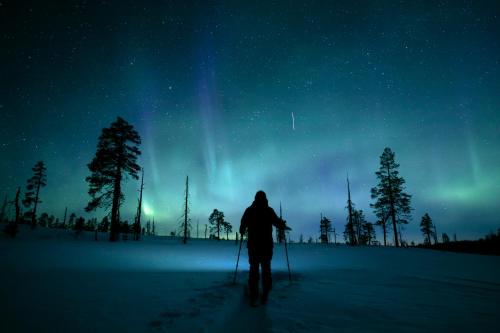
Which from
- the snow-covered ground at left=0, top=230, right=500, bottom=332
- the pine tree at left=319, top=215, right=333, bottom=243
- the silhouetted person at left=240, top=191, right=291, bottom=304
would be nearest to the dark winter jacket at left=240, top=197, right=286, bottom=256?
the silhouetted person at left=240, top=191, right=291, bottom=304

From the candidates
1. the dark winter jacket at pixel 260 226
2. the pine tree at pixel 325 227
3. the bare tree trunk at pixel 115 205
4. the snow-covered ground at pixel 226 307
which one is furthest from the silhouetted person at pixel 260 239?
the pine tree at pixel 325 227

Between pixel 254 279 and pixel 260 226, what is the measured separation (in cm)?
123

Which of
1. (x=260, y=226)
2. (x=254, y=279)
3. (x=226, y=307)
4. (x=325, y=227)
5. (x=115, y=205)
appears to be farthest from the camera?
(x=325, y=227)

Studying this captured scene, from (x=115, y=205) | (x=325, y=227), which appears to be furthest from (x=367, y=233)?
(x=115, y=205)

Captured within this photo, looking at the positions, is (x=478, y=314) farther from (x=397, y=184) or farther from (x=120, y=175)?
(x=397, y=184)

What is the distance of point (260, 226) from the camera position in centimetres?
586

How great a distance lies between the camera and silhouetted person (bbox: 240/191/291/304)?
17.2 feet

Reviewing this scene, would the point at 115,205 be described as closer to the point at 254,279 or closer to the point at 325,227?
the point at 254,279

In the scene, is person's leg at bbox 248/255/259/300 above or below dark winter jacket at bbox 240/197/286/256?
below

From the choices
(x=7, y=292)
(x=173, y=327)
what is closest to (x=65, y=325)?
(x=173, y=327)

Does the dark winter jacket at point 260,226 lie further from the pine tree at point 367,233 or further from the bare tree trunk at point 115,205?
the pine tree at point 367,233

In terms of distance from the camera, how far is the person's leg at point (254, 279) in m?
4.97

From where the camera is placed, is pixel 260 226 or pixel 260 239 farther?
pixel 260 226

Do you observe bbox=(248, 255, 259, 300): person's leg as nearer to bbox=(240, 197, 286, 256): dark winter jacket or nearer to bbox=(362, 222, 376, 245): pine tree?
bbox=(240, 197, 286, 256): dark winter jacket
